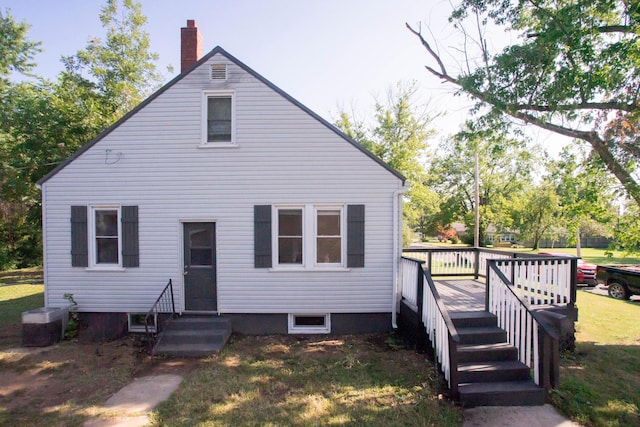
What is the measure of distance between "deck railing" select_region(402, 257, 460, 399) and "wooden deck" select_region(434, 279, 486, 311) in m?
0.60

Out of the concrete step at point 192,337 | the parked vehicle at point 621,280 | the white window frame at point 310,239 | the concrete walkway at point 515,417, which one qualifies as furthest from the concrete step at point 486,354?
the parked vehicle at point 621,280

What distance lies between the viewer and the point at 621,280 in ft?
43.3

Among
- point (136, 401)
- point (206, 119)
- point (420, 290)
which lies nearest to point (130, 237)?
point (206, 119)

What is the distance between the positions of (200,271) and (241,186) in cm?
225

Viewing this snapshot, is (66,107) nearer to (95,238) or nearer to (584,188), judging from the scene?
(95,238)

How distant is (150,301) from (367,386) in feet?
17.5

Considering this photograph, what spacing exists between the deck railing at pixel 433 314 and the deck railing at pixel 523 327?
1.11 metres

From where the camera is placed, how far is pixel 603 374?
5.58 metres

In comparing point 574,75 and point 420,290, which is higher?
point 574,75

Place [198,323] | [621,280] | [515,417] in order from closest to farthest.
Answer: [515,417]
[198,323]
[621,280]

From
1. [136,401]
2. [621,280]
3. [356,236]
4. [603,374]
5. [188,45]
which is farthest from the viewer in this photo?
[621,280]

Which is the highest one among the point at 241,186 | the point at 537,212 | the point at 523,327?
the point at 241,186

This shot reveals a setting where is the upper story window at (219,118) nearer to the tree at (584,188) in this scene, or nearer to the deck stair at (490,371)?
the deck stair at (490,371)

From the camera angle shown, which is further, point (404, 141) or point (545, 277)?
point (404, 141)
